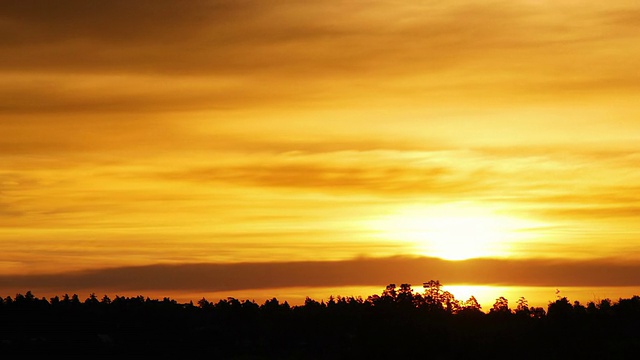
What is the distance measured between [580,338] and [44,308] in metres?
71.9

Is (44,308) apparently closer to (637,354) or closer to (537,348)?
(537,348)

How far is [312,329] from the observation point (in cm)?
17238

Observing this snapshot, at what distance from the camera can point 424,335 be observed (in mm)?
161125

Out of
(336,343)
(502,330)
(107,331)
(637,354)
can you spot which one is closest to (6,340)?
(107,331)

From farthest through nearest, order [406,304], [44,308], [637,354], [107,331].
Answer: [406,304]
[44,308]
[107,331]
[637,354]

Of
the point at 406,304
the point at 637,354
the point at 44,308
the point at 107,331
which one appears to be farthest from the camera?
the point at 406,304

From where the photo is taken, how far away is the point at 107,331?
16538cm

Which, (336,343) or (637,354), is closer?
(637,354)

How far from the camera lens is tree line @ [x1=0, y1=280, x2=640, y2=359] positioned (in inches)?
6191

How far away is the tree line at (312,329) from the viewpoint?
157250 mm

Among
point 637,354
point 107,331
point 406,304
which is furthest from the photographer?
point 406,304

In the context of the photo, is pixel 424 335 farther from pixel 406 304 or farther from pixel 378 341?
pixel 406 304

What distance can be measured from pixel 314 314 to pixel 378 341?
2243 centimetres

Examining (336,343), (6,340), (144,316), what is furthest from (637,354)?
(6,340)
